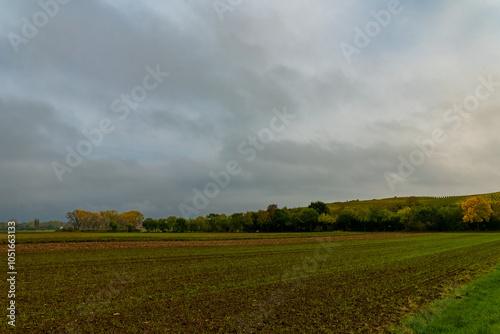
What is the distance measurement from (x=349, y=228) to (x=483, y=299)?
130 metres

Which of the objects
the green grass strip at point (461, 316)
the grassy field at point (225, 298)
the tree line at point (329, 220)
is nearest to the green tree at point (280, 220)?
the tree line at point (329, 220)

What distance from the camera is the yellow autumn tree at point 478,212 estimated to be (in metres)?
115

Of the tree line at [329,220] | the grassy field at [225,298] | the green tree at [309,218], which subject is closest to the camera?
the grassy field at [225,298]

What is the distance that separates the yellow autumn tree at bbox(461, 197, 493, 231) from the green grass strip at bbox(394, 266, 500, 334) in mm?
121449

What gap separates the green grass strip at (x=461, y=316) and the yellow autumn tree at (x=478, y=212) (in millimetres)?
121449

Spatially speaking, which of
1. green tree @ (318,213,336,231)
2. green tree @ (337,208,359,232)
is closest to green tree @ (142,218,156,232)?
green tree @ (318,213,336,231)

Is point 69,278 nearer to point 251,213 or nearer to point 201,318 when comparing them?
point 201,318

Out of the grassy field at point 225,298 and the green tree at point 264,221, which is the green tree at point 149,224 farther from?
the grassy field at point 225,298

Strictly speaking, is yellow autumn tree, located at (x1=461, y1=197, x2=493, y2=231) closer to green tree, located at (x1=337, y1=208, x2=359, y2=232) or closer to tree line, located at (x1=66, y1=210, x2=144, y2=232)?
green tree, located at (x1=337, y1=208, x2=359, y2=232)

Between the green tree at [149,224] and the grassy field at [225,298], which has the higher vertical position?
the green tree at [149,224]

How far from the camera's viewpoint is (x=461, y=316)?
11.3 m

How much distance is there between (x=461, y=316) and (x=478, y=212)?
420ft

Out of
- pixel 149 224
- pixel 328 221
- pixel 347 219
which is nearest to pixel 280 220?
pixel 328 221

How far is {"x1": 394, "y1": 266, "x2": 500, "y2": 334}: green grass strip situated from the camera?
10086mm
